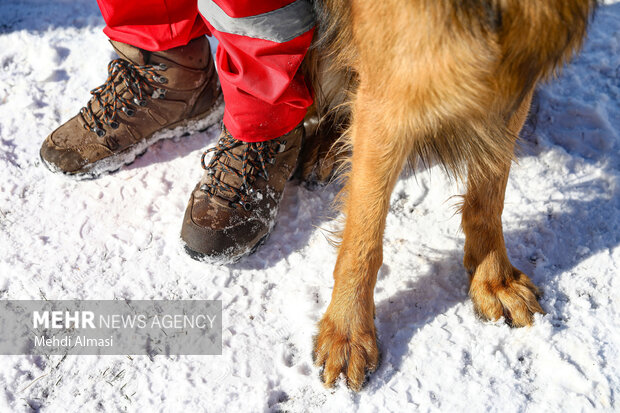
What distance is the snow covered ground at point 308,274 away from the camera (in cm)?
146

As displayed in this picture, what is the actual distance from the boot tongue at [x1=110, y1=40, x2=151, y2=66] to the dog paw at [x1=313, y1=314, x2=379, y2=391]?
1.33 metres

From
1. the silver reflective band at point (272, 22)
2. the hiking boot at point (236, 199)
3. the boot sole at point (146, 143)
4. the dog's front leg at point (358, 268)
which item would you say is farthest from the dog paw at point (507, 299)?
the boot sole at point (146, 143)

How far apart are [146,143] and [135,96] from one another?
21 cm

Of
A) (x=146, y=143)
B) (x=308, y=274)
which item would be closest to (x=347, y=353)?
(x=308, y=274)

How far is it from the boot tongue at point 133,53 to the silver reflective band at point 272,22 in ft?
1.91

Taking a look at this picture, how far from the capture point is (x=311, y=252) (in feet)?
6.04

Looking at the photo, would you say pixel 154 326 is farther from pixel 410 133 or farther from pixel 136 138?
pixel 410 133

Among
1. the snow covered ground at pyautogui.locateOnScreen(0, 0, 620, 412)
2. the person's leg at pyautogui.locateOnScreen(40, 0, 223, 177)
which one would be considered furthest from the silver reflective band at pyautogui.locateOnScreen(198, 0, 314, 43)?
the snow covered ground at pyautogui.locateOnScreen(0, 0, 620, 412)

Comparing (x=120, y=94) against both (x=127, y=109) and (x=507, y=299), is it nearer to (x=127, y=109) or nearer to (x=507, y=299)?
(x=127, y=109)

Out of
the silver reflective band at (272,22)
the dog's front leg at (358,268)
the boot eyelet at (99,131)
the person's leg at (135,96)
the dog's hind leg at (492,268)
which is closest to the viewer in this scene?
the dog's front leg at (358,268)

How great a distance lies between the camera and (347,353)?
1474 millimetres

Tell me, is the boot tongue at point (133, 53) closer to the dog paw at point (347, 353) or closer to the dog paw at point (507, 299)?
the dog paw at point (347, 353)

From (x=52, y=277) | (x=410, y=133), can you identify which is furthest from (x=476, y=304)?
(x=52, y=277)

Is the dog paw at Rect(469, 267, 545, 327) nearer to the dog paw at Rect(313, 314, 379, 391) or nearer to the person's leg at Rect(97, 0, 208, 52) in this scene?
the dog paw at Rect(313, 314, 379, 391)
